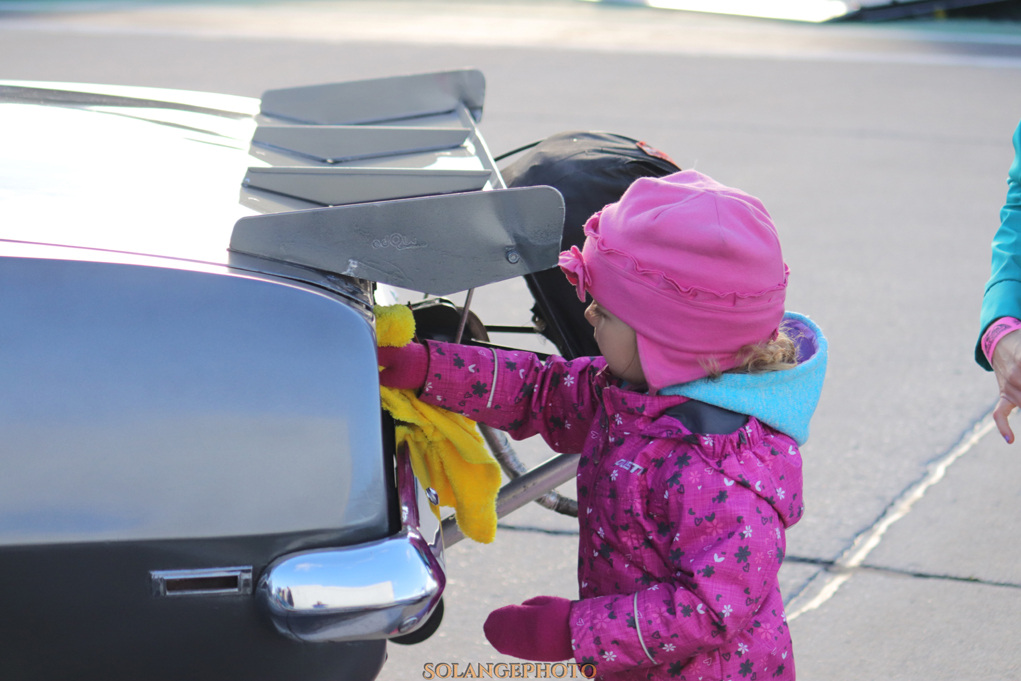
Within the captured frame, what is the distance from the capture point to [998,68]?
10.8 metres

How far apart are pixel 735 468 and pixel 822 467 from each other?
2.22m

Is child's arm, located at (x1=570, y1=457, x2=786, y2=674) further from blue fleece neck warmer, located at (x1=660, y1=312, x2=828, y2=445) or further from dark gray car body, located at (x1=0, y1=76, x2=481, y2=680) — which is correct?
dark gray car body, located at (x1=0, y1=76, x2=481, y2=680)

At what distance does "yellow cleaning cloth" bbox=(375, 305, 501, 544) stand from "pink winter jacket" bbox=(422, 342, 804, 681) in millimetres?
37

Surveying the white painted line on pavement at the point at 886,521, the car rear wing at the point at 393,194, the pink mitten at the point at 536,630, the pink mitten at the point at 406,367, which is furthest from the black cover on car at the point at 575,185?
the white painted line on pavement at the point at 886,521

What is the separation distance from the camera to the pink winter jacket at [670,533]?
152 centimetres

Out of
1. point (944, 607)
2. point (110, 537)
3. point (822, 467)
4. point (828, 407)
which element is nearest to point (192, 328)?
point (110, 537)

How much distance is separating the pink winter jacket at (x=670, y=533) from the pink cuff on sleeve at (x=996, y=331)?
0.48 meters

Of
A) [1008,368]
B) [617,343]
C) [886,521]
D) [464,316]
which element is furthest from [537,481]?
[886,521]

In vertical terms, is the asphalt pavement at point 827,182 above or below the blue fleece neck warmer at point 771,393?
below

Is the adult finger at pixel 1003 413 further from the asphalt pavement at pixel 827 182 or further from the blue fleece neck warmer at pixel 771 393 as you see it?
the asphalt pavement at pixel 827 182

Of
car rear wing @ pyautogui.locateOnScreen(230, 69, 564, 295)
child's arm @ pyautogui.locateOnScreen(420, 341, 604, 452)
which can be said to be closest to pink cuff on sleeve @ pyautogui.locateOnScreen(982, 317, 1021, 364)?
child's arm @ pyautogui.locateOnScreen(420, 341, 604, 452)

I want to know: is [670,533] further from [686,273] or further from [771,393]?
[686,273]

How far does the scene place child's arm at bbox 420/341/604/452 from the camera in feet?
5.94

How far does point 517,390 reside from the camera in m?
1.88
